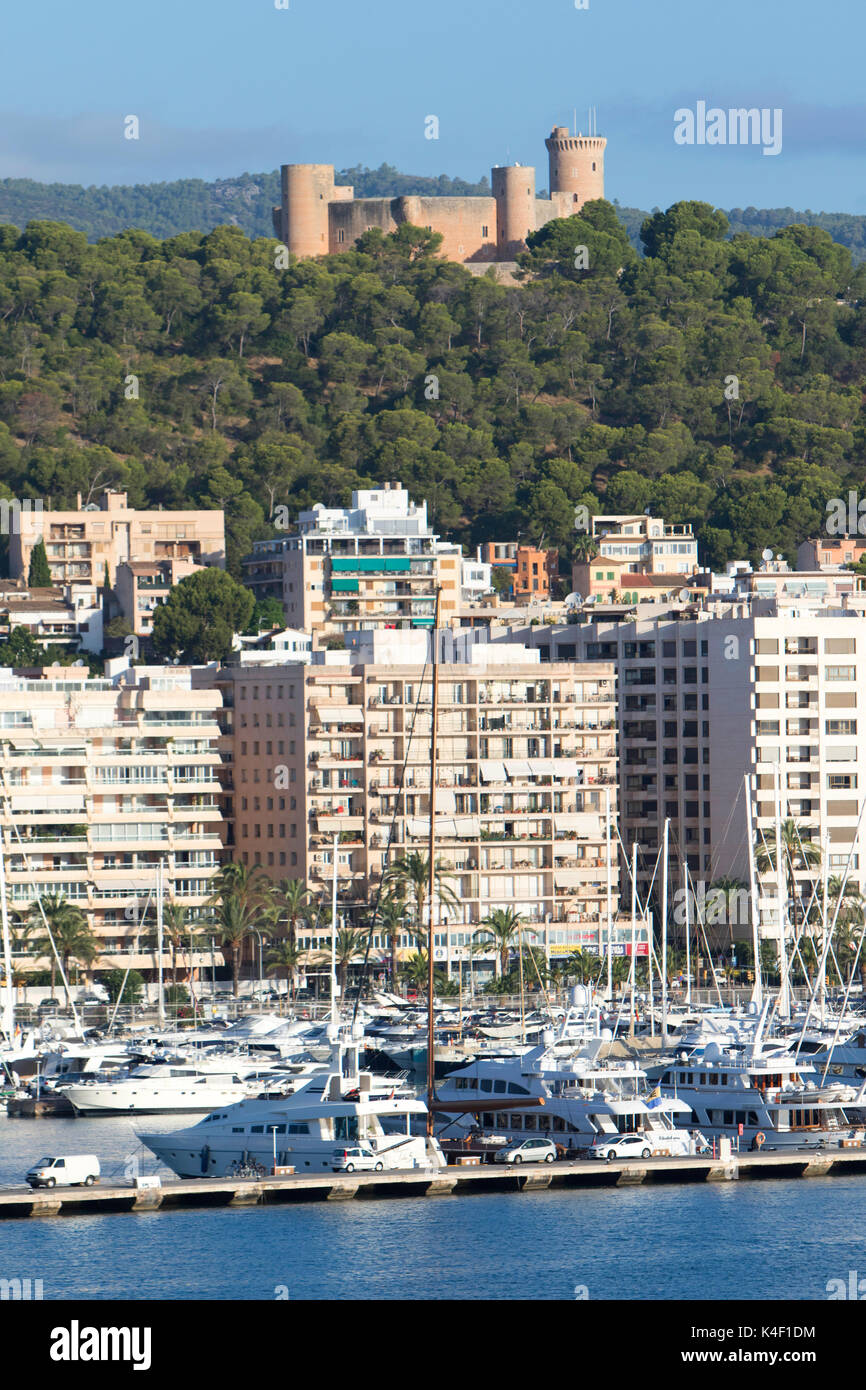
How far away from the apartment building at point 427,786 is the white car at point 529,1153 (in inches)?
1485

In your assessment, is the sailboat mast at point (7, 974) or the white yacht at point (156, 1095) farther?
the sailboat mast at point (7, 974)

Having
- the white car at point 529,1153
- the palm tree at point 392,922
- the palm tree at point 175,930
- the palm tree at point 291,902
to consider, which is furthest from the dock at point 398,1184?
the palm tree at point 291,902

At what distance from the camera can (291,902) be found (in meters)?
Answer: 91.4

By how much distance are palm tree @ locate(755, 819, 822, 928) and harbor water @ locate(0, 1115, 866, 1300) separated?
4192cm

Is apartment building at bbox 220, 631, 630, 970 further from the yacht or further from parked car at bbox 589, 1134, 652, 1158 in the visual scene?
parked car at bbox 589, 1134, 652, 1158

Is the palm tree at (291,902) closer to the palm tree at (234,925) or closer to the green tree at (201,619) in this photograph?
the palm tree at (234,925)

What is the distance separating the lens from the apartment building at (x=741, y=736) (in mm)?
101875

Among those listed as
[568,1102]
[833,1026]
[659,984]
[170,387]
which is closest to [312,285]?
[170,387]

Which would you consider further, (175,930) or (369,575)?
(369,575)

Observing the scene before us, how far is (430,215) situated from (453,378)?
107ft

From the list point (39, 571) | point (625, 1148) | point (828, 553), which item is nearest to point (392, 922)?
point (625, 1148)

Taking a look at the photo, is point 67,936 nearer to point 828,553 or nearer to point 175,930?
point 175,930

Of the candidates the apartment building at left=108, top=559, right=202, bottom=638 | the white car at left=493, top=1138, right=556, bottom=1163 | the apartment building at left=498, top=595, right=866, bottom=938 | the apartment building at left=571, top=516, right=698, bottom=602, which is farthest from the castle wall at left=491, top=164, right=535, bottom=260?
the white car at left=493, top=1138, right=556, bottom=1163

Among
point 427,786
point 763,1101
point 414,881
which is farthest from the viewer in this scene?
point 427,786
